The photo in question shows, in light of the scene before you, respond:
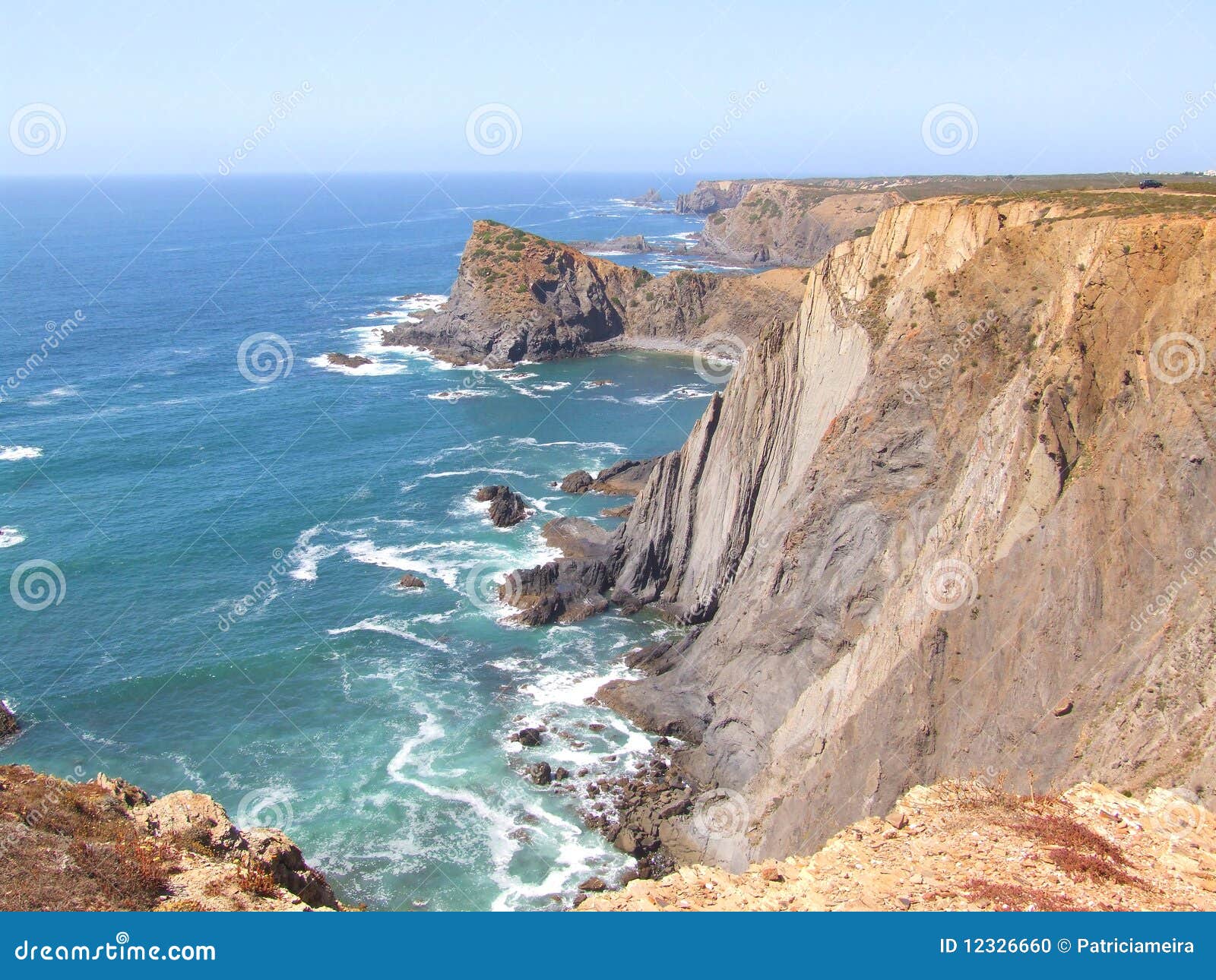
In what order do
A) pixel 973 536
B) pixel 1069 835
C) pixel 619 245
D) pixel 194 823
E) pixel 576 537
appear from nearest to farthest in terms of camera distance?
pixel 194 823 < pixel 1069 835 < pixel 973 536 < pixel 576 537 < pixel 619 245

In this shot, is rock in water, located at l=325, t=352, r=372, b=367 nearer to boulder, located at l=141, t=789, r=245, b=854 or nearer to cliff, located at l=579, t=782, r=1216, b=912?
boulder, located at l=141, t=789, r=245, b=854

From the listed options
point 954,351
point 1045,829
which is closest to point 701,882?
point 1045,829

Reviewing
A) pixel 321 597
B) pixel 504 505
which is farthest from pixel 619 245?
pixel 321 597

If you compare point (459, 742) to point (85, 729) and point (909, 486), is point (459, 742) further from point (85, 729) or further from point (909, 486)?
point (909, 486)

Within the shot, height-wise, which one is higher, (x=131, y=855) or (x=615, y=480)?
(x=131, y=855)

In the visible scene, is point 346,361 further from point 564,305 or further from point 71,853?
point 71,853

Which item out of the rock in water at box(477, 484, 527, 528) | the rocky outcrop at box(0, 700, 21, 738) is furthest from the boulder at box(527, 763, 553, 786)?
the rock in water at box(477, 484, 527, 528)
